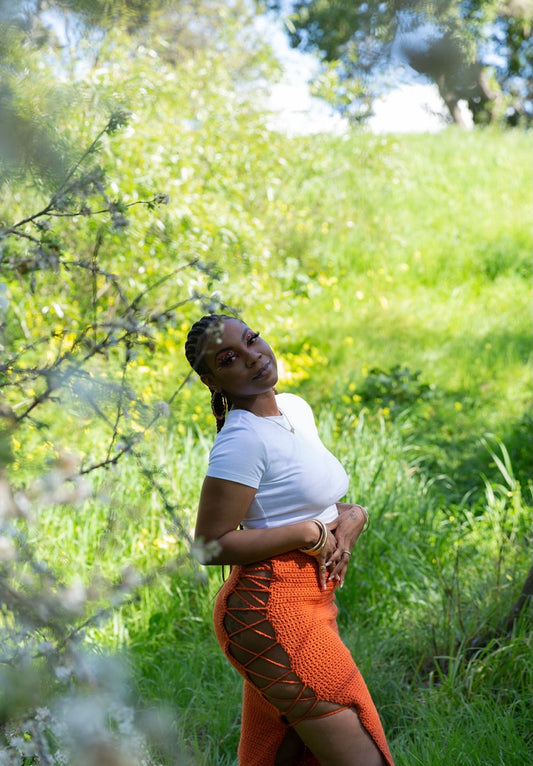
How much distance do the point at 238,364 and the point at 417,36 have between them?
0.81m

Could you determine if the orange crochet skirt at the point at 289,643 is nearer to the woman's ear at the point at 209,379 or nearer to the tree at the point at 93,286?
the tree at the point at 93,286

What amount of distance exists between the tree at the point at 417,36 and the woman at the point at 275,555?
62 cm

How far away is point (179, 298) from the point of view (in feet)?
18.7

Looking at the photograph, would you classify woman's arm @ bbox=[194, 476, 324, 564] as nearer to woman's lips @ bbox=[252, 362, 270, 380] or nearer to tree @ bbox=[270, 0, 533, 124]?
woman's lips @ bbox=[252, 362, 270, 380]

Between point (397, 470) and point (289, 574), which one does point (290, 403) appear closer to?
point (289, 574)

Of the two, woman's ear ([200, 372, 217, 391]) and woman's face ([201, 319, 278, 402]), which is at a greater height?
woman's face ([201, 319, 278, 402])

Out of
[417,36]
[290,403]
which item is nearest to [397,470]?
[290,403]

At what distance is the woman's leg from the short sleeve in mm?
563

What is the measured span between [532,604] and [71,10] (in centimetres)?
238

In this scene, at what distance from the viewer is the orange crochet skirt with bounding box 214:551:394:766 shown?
1742 mm

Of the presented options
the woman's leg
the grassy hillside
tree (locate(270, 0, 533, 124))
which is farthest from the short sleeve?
the grassy hillside

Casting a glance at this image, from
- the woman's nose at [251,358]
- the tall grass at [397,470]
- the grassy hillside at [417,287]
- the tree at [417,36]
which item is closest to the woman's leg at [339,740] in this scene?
the tall grass at [397,470]

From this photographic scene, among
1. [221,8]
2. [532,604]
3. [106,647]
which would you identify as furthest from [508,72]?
[221,8]

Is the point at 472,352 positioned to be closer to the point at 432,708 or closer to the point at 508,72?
the point at 432,708
